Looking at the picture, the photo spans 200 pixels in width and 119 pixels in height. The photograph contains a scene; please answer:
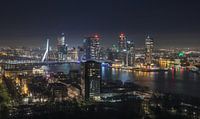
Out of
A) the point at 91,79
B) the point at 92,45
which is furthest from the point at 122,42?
the point at 91,79

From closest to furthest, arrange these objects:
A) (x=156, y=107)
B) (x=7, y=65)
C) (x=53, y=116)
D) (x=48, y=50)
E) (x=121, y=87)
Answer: (x=53, y=116)
(x=156, y=107)
(x=121, y=87)
(x=7, y=65)
(x=48, y=50)

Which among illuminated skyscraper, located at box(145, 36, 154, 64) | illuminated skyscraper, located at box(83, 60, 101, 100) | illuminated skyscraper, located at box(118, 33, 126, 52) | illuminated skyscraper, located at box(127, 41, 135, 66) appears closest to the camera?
illuminated skyscraper, located at box(83, 60, 101, 100)

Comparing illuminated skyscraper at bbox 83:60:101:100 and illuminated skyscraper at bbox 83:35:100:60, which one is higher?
illuminated skyscraper at bbox 83:35:100:60

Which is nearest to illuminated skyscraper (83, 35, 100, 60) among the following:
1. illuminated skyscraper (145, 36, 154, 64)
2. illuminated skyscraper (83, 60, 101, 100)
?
illuminated skyscraper (145, 36, 154, 64)

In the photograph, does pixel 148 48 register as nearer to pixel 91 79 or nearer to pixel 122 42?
pixel 122 42

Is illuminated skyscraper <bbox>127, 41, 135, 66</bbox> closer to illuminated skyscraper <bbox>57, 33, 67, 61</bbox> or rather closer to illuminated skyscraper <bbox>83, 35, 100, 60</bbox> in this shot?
illuminated skyscraper <bbox>83, 35, 100, 60</bbox>

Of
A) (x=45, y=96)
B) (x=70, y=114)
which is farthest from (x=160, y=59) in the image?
(x=70, y=114)

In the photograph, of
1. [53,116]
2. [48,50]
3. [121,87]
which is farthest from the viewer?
[48,50]

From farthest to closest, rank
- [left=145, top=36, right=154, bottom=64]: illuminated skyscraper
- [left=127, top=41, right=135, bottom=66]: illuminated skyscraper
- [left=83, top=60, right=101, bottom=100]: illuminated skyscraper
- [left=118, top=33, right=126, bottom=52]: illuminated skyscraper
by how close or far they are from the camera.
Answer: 1. [left=118, top=33, right=126, bottom=52]: illuminated skyscraper
2. [left=145, top=36, right=154, bottom=64]: illuminated skyscraper
3. [left=127, top=41, right=135, bottom=66]: illuminated skyscraper
4. [left=83, top=60, right=101, bottom=100]: illuminated skyscraper

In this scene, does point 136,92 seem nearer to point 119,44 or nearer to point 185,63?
point 185,63

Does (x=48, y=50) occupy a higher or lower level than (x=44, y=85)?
higher
